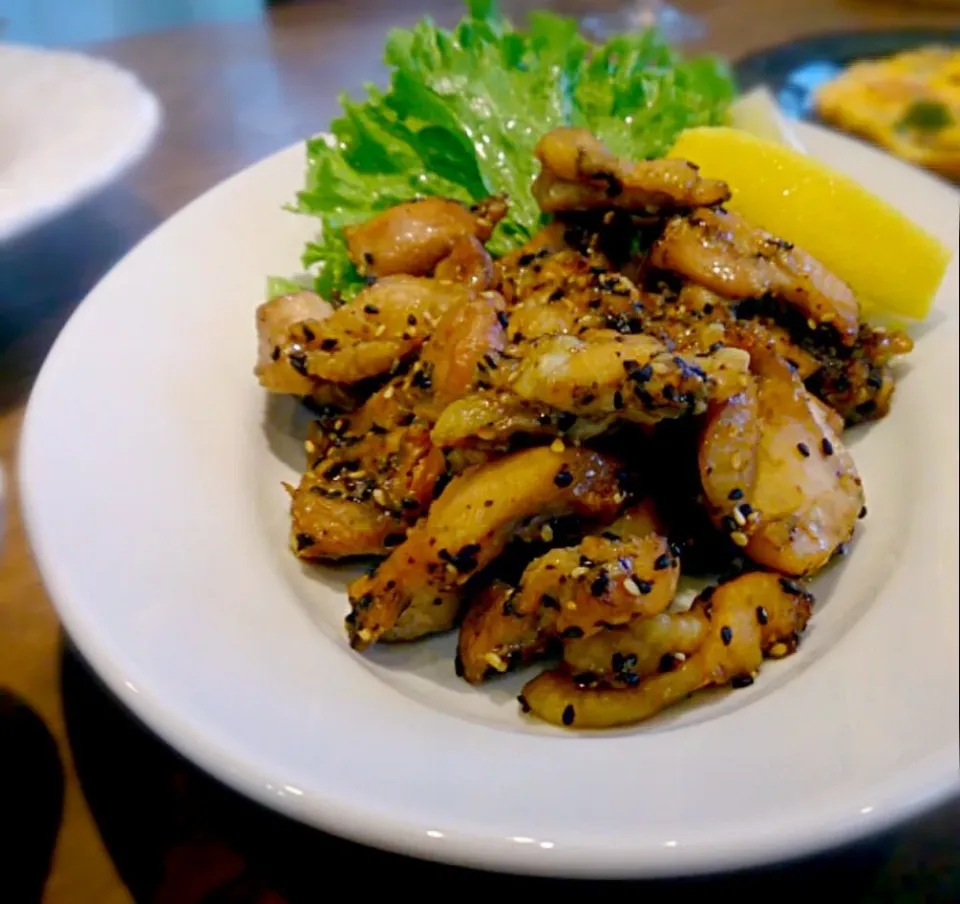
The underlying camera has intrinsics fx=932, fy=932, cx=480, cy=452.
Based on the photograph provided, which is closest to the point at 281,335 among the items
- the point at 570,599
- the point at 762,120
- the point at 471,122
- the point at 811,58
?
the point at 570,599

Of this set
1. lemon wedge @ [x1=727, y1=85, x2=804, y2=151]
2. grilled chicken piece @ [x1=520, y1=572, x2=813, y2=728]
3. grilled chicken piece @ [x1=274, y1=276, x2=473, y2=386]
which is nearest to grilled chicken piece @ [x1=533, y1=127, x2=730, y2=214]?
grilled chicken piece @ [x1=274, y1=276, x2=473, y2=386]

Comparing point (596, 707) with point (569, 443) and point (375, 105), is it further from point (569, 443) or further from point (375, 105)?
point (375, 105)

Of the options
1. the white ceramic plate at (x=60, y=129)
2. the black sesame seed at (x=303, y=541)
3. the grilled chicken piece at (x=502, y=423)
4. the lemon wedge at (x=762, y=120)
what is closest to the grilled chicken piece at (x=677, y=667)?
the grilled chicken piece at (x=502, y=423)

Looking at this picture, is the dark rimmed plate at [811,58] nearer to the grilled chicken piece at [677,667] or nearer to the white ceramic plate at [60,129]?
the white ceramic plate at [60,129]

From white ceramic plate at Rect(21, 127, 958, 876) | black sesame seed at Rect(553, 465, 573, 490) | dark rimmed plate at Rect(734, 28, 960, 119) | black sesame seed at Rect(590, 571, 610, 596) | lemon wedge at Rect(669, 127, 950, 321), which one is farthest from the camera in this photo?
dark rimmed plate at Rect(734, 28, 960, 119)

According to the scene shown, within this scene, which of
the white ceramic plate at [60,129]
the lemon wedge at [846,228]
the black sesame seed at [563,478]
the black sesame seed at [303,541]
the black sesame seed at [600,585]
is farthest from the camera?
the white ceramic plate at [60,129]

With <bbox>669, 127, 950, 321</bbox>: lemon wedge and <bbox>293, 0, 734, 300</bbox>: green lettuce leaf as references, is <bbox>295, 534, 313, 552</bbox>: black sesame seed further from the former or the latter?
<bbox>669, 127, 950, 321</bbox>: lemon wedge
